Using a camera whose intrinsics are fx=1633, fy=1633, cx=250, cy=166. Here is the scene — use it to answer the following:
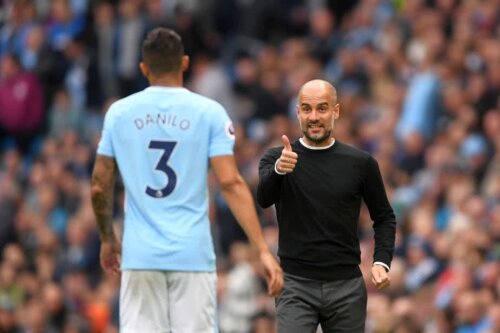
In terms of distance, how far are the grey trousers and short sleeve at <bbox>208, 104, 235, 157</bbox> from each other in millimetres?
937

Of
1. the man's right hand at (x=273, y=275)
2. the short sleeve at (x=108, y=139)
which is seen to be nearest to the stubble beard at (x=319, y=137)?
the man's right hand at (x=273, y=275)

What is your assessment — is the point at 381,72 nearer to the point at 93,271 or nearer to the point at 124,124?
the point at 93,271

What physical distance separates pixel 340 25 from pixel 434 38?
399cm

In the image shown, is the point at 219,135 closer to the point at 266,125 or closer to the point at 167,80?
the point at 167,80

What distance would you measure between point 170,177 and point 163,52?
80 cm

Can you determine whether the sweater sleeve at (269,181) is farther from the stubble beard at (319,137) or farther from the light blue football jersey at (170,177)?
the light blue football jersey at (170,177)

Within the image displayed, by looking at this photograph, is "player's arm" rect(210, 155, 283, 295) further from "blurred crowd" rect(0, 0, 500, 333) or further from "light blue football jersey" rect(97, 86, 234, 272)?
"blurred crowd" rect(0, 0, 500, 333)

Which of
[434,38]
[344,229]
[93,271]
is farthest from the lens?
[93,271]

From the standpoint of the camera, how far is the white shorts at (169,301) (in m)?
10.2

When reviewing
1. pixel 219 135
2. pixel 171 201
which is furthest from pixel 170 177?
pixel 219 135

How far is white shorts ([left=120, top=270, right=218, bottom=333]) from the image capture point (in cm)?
1019

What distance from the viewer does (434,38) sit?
1897cm

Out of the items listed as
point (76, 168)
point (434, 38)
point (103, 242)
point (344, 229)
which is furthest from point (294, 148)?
point (76, 168)

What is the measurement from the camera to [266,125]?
2083 cm
